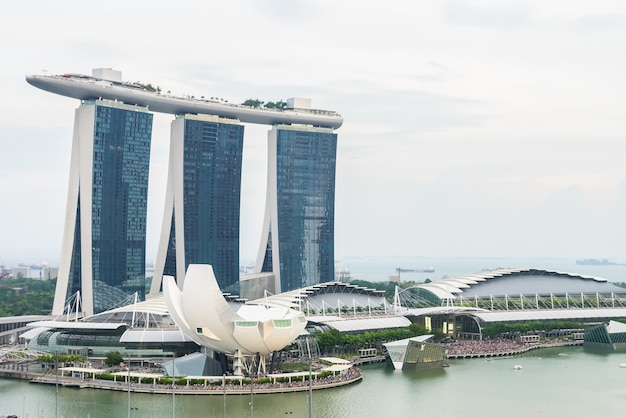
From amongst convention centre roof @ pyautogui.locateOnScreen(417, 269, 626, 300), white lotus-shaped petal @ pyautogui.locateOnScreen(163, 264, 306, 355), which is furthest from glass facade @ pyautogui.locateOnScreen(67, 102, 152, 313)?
white lotus-shaped petal @ pyautogui.locateOnScreen(163, 264, 306, 355)

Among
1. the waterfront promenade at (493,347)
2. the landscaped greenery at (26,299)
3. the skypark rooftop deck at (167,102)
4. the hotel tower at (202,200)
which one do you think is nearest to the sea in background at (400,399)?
the waterfront promenade at (493,347)

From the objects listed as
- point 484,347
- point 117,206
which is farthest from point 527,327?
point 117,206

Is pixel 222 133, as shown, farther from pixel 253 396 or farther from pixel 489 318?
pixel 253 396

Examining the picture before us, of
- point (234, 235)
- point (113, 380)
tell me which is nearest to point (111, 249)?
point (234, 235)

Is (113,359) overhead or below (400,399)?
overhead

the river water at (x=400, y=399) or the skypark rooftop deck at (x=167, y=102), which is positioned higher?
the skypark rooftop deck at (x=167, y=102)

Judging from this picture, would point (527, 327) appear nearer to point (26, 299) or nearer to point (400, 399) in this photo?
point (400, 399)

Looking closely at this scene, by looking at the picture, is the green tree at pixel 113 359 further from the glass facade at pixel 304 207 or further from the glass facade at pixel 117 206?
the glass facade at pixel 304 207

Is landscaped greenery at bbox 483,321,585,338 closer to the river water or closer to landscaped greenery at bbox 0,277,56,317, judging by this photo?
the river water
